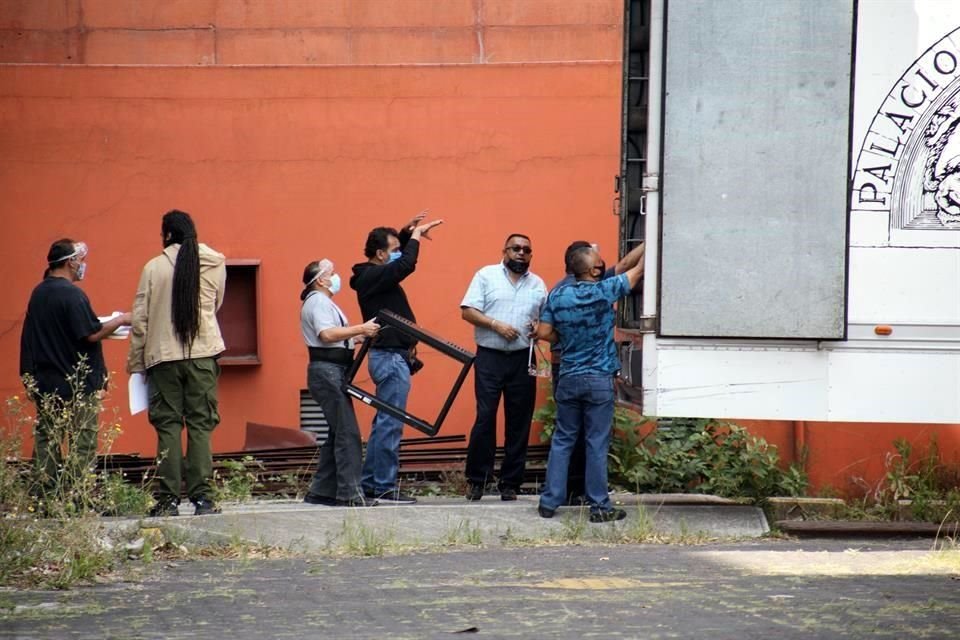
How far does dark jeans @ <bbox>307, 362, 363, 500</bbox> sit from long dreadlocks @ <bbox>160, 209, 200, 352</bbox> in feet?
3.14

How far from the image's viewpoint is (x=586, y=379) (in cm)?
934

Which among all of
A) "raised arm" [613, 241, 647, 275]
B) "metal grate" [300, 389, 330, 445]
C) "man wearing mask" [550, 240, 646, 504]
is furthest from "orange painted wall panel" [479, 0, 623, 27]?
"metal grate" [300, 389, 330, 445]

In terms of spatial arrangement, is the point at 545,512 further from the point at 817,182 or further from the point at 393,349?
the point at 817,182

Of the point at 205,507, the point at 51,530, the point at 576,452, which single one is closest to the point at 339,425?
the point at 205,507

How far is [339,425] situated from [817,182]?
11.2 feet

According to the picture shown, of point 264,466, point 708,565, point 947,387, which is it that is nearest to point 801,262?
point 947,387

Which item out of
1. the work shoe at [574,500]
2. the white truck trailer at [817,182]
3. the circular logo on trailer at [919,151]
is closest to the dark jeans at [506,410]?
the work shoe at [574,500]

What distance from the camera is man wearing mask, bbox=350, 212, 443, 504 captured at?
394 inches

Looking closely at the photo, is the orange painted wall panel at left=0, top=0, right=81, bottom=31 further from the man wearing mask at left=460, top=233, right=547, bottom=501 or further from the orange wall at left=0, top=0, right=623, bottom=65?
the man wearing mask at left=460, top=233, right=547, bottom=501

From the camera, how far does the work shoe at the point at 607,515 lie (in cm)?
929

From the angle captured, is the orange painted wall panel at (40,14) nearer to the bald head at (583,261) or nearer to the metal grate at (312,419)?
the metal grate at (312,419)

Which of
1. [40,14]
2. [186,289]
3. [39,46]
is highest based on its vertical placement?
[40,14]

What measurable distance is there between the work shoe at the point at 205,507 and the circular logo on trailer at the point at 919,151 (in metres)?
4.28

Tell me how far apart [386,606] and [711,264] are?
2946 millimetres
